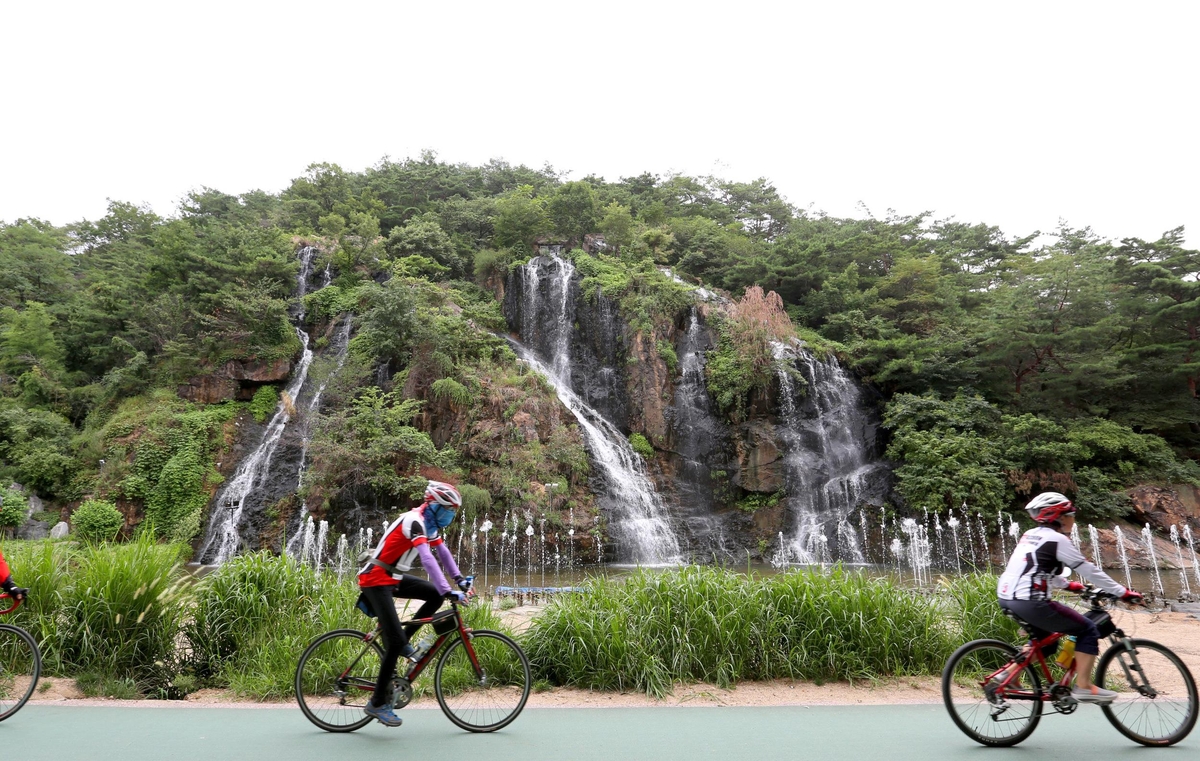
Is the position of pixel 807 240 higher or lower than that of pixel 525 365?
higher

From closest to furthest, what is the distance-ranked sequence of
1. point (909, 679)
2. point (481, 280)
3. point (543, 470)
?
point (909, 679) → point (543, 470) → point (481, 280)

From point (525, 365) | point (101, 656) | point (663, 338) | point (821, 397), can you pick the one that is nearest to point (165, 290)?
point (525, 365)

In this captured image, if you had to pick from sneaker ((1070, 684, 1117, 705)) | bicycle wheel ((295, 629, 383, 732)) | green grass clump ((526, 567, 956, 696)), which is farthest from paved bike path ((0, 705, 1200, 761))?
green grass clump ((526, 567, 956, 696))

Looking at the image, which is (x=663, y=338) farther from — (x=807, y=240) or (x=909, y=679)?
(x=909, y=679)

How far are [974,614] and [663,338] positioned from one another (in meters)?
16.2

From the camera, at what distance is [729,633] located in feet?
17.9

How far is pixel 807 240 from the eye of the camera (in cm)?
2716

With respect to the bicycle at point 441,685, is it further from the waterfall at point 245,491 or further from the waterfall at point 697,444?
the waterfall at point 697,444

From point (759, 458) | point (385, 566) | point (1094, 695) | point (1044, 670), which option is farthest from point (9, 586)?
point (759, 458)

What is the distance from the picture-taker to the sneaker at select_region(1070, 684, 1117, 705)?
369cm

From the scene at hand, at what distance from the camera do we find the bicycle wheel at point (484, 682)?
4113mm

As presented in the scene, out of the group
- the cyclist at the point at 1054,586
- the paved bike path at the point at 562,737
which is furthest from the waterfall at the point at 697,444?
the cyclist at the point at 1054,586

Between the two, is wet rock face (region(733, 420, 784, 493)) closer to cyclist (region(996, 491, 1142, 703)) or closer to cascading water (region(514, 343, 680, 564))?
cascading water (region(514, 343, 680, 564))

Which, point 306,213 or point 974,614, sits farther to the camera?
point 306,213
